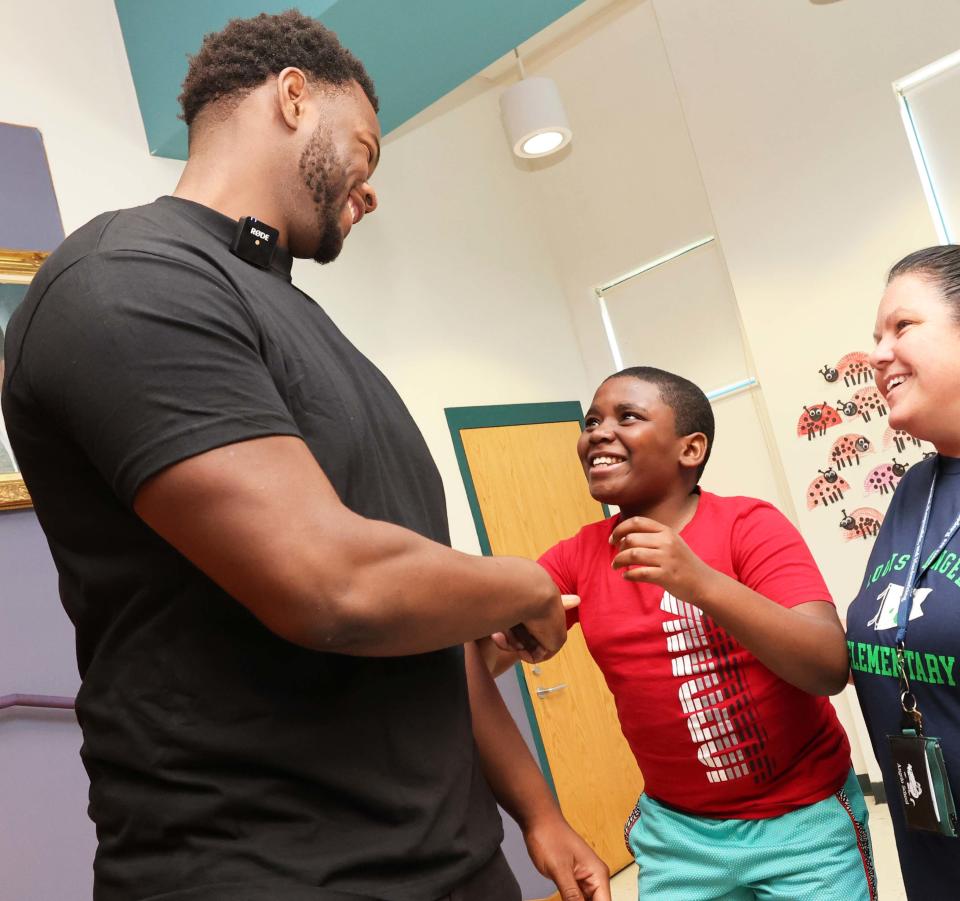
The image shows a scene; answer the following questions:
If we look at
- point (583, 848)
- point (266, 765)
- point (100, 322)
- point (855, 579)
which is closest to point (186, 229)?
point (100, 322)

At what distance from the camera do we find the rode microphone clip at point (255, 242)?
97cm

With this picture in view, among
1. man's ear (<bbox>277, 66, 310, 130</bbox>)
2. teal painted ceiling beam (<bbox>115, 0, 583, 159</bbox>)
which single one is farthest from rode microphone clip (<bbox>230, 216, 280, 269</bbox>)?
teal painted ceiling beam (<bbox>115, 0, 583, 159</bbox>)

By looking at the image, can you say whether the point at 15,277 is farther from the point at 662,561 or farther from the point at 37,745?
the point at 662,561

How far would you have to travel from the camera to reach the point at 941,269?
64.9 inches

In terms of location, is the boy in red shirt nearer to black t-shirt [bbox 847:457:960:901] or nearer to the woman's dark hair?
black t-shirt [bbox 847:457:960:901]

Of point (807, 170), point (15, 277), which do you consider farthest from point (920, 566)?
point (807, 170)

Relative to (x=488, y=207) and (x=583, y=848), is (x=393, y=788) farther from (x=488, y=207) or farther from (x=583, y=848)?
(x=488, y=207)

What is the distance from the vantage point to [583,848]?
1.02 metres

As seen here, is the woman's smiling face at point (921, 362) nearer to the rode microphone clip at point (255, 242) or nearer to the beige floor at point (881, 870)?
the rode microphone clip at point (255, 242)

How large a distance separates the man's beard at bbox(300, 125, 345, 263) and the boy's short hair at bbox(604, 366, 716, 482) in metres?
1.14

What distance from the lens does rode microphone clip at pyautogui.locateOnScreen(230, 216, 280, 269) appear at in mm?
973

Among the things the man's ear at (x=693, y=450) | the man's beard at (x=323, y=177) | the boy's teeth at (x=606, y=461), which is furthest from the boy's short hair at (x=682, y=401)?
the man's beard at (x=323, y=177)

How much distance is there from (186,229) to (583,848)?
750 millimetres

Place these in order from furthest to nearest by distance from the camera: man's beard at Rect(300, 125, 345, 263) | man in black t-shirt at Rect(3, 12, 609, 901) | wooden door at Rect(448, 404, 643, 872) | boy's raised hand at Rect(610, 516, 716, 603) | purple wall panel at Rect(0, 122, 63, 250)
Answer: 1. wooden door at Rect(448, 404, 643, 872)
2. purple wall panel at Rect(0, 122, 63, 250)
3. boy's raised hand at Rect(610, 516, 716, 603)
4. man's beard at Rect(300, 125, 345, 263)
5. man in black t-shirt at Rect(3, 12, 609, 901)
